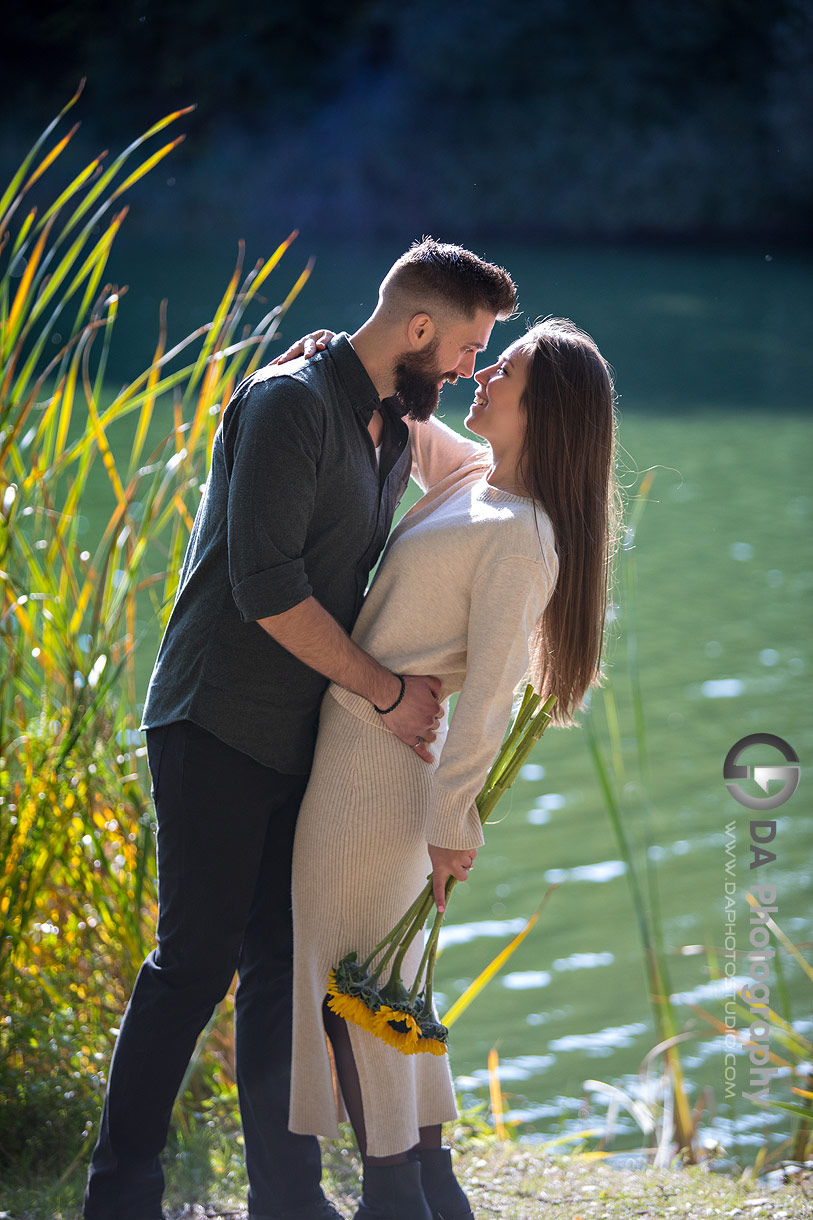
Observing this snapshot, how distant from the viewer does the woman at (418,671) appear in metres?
1.61

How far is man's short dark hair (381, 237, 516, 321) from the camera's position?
1.65 m

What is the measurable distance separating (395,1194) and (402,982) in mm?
271

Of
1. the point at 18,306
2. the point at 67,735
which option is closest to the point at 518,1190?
the point at 67,735

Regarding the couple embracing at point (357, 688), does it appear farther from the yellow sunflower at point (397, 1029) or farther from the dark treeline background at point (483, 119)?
the dark treeline background at point (483, 119)

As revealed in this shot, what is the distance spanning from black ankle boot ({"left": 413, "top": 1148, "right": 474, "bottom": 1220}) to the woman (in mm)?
14

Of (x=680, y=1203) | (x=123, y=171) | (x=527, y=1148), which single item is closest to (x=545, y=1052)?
(x=527, y=1148)

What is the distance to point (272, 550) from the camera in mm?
1516

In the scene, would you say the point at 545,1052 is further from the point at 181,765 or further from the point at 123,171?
the point at 123,171

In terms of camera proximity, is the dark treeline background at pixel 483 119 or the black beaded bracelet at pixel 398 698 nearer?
the black beaded bracelet at pixel 398 698

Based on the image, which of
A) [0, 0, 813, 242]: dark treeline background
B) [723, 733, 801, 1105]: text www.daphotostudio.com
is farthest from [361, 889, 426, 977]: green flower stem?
[0, 0, 813, 242]: dark treeline background

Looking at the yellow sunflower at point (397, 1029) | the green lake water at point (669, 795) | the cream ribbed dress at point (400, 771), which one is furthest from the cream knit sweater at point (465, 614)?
the green lake water at point (669, 795)

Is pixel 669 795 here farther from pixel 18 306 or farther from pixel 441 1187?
pixel 18 306

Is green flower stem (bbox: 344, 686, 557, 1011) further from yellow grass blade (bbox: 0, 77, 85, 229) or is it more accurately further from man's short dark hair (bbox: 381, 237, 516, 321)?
Result: yellow grass blade (bbox: 0, 77, 85, 229)

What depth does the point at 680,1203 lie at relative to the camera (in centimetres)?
194
